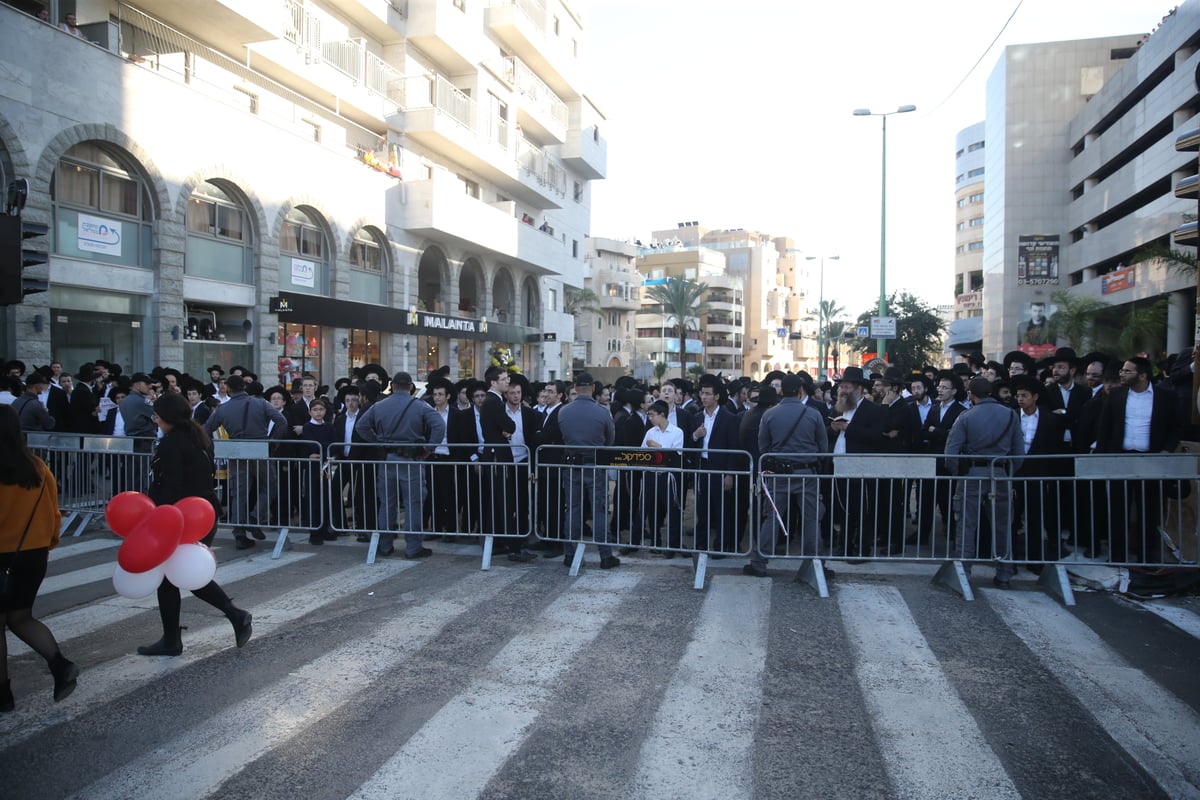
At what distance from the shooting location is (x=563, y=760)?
153 inches

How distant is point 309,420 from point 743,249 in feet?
312

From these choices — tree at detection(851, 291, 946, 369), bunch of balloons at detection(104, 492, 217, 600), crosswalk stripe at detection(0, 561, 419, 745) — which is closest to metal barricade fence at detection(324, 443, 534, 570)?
crosswalk stripe at detection(0, 561, 419, 745)

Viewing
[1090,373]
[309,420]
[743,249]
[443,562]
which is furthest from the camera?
[743,249]

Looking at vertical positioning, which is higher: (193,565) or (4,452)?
(4,452)

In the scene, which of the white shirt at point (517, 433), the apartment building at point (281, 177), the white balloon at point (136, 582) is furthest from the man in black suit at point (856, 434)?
the apartment building at point (281, 177)

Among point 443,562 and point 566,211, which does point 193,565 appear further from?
point 566,211

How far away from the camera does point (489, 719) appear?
4355 millimetres

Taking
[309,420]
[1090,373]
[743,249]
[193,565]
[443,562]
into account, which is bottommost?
[443,562]

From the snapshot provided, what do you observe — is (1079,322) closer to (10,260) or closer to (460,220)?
(460,220)

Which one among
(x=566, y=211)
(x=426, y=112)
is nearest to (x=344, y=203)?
(x=426, y=112)

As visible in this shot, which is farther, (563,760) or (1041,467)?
(1041,467)

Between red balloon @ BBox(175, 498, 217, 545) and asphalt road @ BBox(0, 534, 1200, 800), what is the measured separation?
860 millimetres

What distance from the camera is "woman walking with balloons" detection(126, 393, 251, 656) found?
17.5 ft

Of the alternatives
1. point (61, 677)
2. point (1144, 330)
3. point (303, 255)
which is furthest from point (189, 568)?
point (1144, 330)
